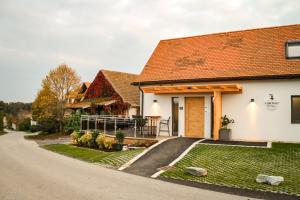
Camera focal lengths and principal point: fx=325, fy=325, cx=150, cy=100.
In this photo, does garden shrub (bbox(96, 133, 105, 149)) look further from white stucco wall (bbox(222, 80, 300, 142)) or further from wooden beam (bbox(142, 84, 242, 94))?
white stucco wall (bbox(222, 80, 300, 142))

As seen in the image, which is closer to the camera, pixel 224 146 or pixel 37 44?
pixel 224 146

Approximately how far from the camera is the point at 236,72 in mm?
19250

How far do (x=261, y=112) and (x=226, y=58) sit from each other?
4.32m

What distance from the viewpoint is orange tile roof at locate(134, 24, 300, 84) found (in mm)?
18734

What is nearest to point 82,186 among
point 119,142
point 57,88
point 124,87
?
point 119,142

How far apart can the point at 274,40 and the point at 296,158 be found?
945cm

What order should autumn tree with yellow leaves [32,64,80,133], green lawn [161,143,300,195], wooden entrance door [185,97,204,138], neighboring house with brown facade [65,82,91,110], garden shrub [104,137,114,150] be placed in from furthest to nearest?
autumn tree with yellow leaves [32,64,80,133], neighboring house with brown facade [65,82,91,110], wooden entrance door [185,97,204,138], garden shrub [104,137,114,150], green lawn [161,143,300,195]

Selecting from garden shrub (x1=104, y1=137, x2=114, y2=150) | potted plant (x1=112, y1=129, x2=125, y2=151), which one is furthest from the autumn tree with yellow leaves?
potted plant (x1=112, y1=129, x2=125, y2=151)

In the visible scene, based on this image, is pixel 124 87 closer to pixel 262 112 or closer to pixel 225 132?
pixel 225 132

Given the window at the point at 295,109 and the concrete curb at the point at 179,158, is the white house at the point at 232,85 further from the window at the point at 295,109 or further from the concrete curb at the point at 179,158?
the concrete curb at the point at 179,158

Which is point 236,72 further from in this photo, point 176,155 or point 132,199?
point 132,199

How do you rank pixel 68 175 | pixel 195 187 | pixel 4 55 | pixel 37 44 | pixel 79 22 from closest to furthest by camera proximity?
pixel 195 187 < pixel 68 175 < pixel 79 22 < pixel 4 55 < pixel 37 44

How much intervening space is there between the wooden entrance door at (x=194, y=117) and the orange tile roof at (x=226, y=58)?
1.42 metres

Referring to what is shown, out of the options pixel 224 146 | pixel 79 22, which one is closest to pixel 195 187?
pixel 224 146
